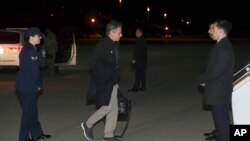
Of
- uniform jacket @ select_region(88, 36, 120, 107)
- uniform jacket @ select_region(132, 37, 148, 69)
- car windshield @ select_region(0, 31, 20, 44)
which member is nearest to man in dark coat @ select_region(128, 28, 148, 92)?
uniform jacket @ select_region(132, 37, 148, 69)

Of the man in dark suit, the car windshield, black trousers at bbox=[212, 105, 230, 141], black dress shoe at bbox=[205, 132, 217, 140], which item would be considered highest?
the car windshield

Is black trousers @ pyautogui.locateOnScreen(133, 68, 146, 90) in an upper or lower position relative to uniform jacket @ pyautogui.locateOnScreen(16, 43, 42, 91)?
lower

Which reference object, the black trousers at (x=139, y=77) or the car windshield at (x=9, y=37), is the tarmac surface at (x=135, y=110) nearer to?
the black trousers at (x=139, y=77)

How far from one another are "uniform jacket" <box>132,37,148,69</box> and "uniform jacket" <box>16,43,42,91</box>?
709cm

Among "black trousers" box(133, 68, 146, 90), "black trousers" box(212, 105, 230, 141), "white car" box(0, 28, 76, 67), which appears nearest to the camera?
"black trousers" box(212, 105, 230, 141)

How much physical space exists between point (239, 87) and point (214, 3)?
448ft

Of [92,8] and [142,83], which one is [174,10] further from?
[142,83]

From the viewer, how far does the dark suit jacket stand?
25.7 ft

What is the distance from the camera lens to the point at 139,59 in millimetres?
15766

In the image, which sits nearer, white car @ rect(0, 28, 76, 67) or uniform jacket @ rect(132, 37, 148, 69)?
uniform jacket @ rect(132, 37, 148, 69)

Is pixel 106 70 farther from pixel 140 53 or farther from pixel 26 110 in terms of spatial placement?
pixel 140 53

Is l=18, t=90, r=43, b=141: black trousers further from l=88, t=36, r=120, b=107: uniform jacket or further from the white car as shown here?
the white car

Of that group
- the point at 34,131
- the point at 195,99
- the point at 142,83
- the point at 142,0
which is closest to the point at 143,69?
the point at 142,83

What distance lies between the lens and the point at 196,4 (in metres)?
144
